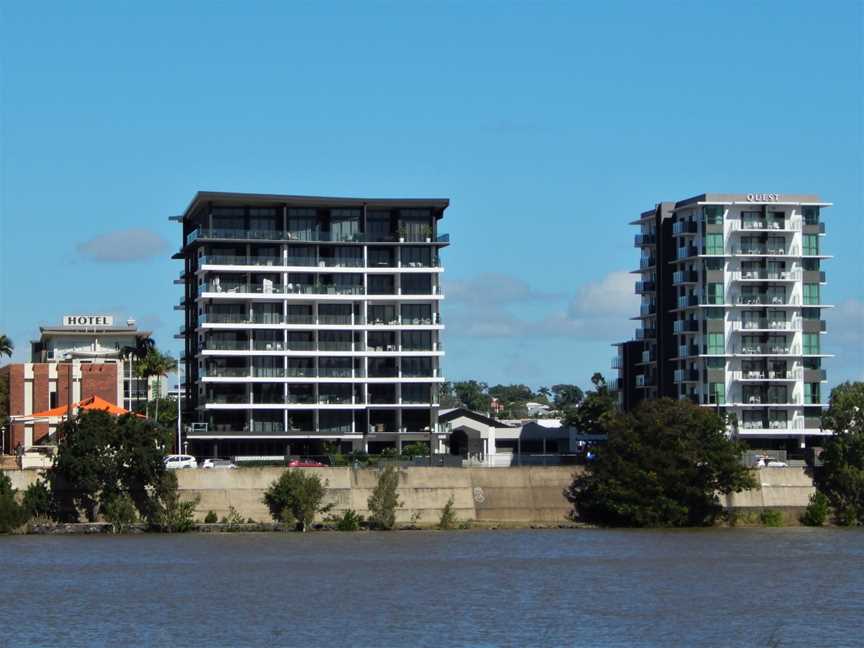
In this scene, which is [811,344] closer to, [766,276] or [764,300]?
[764,300]

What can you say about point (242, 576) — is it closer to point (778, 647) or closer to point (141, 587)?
point (141, 587)

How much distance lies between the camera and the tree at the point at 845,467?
112m

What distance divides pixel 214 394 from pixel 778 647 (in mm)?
95154

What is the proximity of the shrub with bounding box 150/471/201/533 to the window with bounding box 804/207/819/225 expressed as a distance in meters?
78.3

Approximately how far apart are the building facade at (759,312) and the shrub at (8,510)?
75.9 meters

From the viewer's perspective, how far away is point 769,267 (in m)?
153

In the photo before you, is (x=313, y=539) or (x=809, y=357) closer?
(x=313, y=539)

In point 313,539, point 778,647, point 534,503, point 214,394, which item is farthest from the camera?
point 214,394

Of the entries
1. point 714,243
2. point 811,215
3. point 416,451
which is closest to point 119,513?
point 416,451

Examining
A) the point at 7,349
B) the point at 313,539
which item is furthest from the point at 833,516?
the point at 7,349

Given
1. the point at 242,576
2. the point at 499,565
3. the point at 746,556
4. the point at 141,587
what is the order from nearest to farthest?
the point at 141,587
the point at 242,576
the point at 499,565
the point at 746,556

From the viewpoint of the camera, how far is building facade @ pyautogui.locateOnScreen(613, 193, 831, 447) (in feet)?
501

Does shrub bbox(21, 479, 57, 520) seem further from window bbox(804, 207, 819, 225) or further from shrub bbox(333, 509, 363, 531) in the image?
window bbox(804, 207, 819, 225)

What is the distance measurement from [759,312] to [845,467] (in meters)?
42.3
